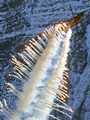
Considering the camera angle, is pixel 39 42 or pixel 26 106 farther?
pixel 39 42

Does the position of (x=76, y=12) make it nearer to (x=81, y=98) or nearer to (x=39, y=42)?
(x=39, y=42)

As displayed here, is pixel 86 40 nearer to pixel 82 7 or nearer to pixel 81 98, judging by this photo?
pixel 82 7

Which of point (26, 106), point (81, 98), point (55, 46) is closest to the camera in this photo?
point (26, 106)

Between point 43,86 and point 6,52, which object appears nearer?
point 43,86

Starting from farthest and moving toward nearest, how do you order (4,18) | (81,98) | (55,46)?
1. (4,18)
2. (81,98)
3. (55,46)

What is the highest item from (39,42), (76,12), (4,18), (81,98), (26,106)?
(76,12)

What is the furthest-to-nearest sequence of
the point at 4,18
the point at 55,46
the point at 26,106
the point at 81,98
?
the point at 4,18, the point at 81,98, the point at 55,46, the point at 26,106

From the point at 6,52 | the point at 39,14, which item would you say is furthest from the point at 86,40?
the point at 6,52

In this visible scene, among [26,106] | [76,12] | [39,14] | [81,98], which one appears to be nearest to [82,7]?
[76,12]

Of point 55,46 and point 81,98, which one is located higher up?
point 55,46
